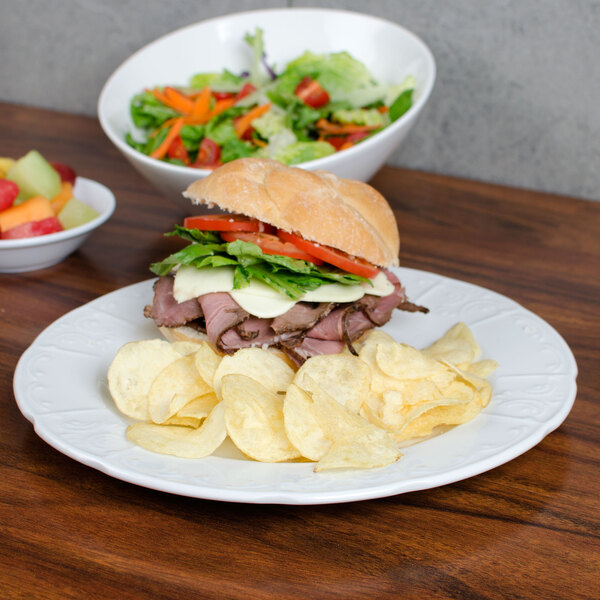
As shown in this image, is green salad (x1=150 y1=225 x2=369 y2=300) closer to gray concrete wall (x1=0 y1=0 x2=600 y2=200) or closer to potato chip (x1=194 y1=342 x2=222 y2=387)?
potato chip (x1=194 y1=342 x2=222 y2=387)

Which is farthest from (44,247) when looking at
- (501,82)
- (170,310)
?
(501,82)

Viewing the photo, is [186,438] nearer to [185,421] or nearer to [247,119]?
[185,421]

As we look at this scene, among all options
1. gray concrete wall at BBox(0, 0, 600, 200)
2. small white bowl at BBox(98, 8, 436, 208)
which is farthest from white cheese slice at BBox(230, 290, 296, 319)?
gray concrete wall at BBox(0, 0, 600, 200)

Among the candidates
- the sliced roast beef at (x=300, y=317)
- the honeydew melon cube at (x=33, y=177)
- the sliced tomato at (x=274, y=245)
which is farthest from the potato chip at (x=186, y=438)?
the honeydew melon cube at (x=33, y=177)

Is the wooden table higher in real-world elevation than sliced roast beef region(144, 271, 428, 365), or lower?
higher

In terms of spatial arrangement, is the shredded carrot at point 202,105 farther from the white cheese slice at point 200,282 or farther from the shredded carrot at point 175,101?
the white cheese slice at point 200,282

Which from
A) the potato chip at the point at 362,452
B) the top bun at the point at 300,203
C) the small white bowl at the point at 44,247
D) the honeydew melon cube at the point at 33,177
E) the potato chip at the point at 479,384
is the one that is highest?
the top bun at the point at 300,203
